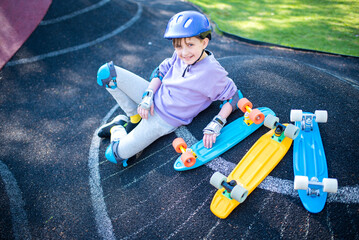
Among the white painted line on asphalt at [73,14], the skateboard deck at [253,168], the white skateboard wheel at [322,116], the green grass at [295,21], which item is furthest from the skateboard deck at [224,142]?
the white painted line on asphalt at [73,14]

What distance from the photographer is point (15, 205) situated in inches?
99.3

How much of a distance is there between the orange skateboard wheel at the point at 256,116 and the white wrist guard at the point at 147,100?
1.02m

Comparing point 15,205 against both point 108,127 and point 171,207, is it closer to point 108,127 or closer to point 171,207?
point 108,127

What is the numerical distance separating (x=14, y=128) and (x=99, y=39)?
2.64 meters

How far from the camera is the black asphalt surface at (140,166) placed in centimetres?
192

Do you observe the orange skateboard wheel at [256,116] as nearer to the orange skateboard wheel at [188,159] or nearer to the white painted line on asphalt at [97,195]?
the orange skateboard wheel at [188,159]

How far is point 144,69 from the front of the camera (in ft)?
14.5

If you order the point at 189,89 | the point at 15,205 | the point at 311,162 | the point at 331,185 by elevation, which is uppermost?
the point at 189,89

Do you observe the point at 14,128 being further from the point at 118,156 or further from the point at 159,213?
the point at 159,213

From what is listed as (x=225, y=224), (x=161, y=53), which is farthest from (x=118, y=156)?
(x=161, y=53)

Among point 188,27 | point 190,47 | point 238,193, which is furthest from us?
point 190,47

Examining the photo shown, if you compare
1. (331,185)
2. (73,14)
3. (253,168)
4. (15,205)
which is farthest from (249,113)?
(73,14)

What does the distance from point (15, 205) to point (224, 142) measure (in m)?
2.35

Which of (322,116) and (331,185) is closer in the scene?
(331,185)
